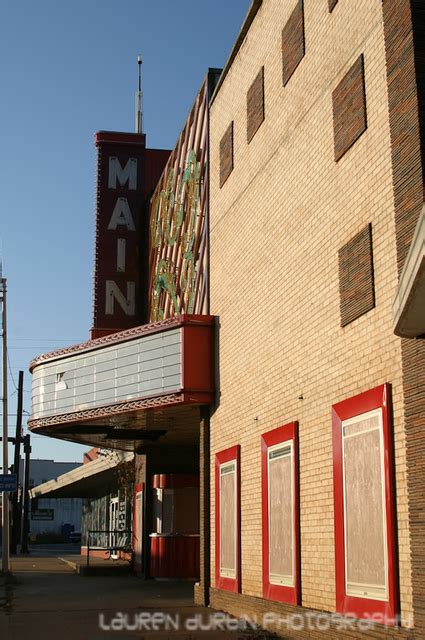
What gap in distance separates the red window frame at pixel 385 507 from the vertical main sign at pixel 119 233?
16080mm

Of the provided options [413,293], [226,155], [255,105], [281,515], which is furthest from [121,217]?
[413,293]

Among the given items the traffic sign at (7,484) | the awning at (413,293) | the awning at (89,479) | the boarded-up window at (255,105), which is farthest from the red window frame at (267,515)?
the awning at (89,479)

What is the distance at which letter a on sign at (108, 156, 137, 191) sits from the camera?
95.5 feet

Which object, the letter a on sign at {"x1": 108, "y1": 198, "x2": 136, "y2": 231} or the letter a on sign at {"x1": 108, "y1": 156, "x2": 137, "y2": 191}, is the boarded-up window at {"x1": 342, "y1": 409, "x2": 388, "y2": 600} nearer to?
the letter a on sign at {"x1": 108, "y1": 198, "x2": 136, "y2": 231}

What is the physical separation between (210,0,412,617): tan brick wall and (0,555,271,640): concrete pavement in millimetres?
1282

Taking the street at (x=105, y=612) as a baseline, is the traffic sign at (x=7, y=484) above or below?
above

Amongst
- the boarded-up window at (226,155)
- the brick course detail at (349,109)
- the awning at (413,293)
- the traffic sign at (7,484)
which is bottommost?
the traffic sign at (7,484)

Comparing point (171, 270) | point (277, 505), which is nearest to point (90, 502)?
point (171, 270)

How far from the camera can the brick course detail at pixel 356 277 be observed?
11.9m

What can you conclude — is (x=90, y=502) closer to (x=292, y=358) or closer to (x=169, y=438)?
(x=169, y=438)

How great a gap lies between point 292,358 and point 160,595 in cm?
916

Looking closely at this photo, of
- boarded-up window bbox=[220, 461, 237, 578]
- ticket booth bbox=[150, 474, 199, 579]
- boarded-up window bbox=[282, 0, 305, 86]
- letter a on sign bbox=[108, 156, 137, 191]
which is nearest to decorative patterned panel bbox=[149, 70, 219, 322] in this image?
letter a on sign bbox=[108, 156, 137, 191]

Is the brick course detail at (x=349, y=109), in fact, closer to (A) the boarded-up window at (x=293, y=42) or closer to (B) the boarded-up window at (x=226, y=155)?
(A) the boarded-up window at (x=293, y=42)

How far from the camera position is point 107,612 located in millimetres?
17766
